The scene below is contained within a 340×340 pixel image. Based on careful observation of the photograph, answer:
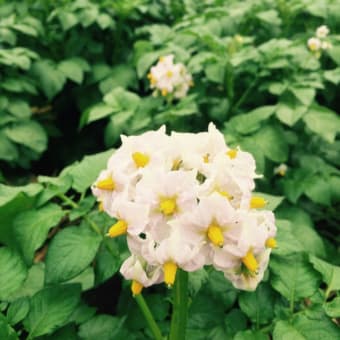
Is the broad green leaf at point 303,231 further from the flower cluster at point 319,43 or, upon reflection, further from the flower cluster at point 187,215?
the flower cluster at point 187,215

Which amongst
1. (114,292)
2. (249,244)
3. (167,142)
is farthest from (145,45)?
(249,244)

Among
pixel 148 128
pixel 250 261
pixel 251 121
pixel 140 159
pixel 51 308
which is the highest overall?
pixel 140 159

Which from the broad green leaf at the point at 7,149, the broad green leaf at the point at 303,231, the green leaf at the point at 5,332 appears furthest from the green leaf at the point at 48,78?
the green leaf at the point at 5,332

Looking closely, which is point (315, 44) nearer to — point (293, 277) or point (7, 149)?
point (293, 277)

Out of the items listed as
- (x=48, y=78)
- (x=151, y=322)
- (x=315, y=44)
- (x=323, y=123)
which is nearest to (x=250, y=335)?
(x=151, y=322)

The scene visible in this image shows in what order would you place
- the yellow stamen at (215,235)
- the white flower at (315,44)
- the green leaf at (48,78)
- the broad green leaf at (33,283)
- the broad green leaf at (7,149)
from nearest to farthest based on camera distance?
1. the yellow stamen at (215,235)
2. the broad green leaf at (33,283)
3. the white flower at (315,44)
4. the broad green leaf at (7,149)
5. the green leaf at (48,78)

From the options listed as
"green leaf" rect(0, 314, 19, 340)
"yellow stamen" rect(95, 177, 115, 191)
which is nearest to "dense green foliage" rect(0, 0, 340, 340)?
"green leaf" rect(0, 314, 19, 340)

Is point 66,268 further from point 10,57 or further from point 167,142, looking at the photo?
point 10,57
